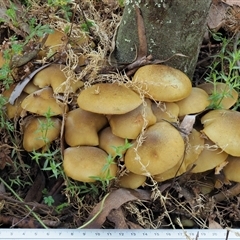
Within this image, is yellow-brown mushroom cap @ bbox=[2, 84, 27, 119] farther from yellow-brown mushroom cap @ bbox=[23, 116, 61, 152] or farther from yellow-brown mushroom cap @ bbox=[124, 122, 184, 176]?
yellow-brown mushroom cap @ bbox=[124, 122, 184, 176]

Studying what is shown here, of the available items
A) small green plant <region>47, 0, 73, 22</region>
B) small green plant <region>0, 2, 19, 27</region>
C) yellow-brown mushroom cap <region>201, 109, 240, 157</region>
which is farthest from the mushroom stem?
small green plant <region>0, 2, 19, 27</region>

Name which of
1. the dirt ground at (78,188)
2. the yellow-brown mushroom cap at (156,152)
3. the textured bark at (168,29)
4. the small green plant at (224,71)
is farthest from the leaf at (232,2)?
the yellow-brown mushroom cap at (156,152)

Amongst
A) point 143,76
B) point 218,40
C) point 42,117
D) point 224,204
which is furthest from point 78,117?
point 218,40

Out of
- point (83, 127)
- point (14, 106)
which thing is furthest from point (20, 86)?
point (83, 127)

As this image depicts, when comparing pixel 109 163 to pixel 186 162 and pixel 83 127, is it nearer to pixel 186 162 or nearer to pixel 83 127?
pixel 83 127

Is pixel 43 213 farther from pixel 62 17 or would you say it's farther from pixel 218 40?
pixel 218 40
